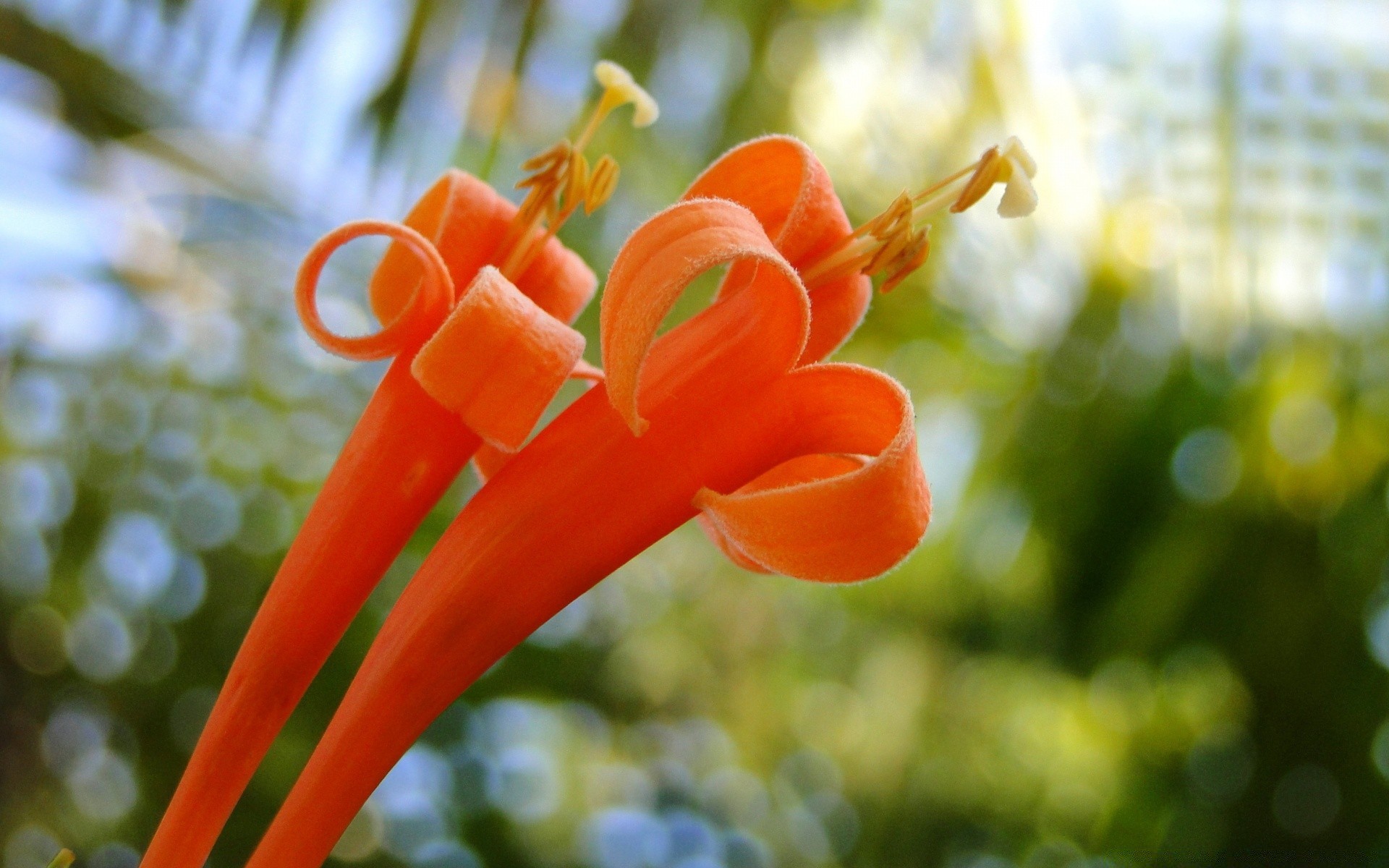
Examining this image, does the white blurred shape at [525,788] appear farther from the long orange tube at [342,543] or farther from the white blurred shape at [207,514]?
the long orange tube at [342,543]

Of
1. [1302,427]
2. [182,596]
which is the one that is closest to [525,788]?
[182,596]

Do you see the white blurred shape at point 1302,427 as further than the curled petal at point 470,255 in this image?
Yes

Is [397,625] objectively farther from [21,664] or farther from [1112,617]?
[21,664]

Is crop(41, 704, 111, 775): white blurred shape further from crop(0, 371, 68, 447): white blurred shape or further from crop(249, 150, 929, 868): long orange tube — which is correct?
crop(249, 150, 929, 868): long orange tube

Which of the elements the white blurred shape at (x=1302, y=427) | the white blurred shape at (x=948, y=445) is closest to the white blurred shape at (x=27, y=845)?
the white blurred shape at (x=948, y=445)

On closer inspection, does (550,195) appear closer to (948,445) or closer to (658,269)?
(658,269)
